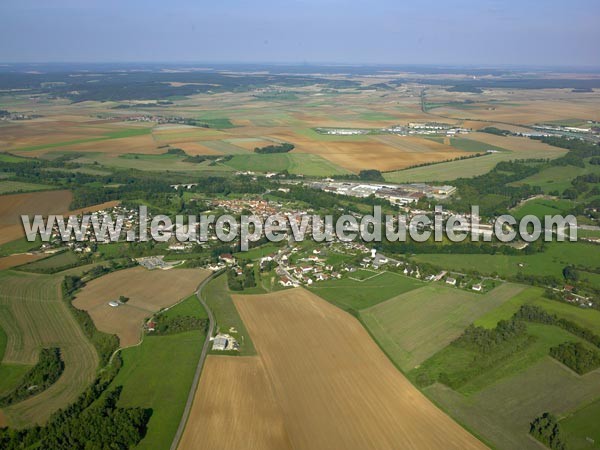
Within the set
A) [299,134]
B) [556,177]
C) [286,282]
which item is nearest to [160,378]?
[286,282]

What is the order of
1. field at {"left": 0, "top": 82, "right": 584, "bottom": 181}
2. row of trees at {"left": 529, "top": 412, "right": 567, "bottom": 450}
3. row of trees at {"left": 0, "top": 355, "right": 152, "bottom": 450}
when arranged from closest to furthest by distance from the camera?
row of trees at {"left": 0, "top": 355, "right": 152, "bottom": 450}
row of trees at {"left": 529, "top": 412, "right": 567, "bottom": 450}
field at {"left": 0, "top": 82, "right": 584, "bottom": 181}

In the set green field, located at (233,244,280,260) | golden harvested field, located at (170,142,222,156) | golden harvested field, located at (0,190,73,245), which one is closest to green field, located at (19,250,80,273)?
golden harvested field, located at (0,190,73,245)

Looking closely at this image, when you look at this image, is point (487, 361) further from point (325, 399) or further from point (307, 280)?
point (307, 280)

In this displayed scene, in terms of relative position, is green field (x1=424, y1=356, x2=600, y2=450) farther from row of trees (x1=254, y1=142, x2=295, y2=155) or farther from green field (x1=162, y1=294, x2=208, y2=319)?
row of trees (x1=254, y1=142, x2=295, y2=155)

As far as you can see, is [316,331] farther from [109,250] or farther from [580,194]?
[580,194]

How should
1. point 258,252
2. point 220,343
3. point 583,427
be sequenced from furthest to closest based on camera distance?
point 258,252 < point 220,343 < point 583,427
